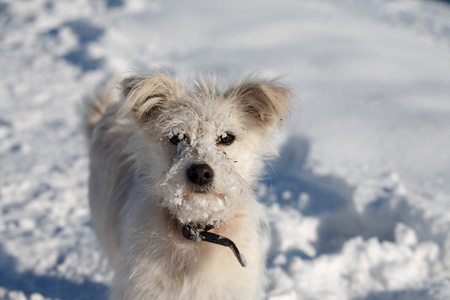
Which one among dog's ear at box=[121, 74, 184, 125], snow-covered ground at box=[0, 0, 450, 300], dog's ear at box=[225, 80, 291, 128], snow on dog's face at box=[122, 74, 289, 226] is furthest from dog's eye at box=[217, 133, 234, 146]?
snow-covered ground at box=[0, 0, 450, 300]

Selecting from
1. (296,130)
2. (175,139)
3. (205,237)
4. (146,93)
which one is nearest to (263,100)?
(175,139)

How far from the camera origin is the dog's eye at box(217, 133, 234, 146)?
2078 millimetres

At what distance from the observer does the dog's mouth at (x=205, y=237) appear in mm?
1977

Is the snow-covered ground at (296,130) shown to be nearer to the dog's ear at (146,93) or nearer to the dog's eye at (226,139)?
the dog's eye at (226,139)

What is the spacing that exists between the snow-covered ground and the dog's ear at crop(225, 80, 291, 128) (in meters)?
0.61

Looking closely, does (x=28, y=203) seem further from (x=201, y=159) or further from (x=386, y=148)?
(x=386, y=148)

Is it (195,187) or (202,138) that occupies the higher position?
(202,138)

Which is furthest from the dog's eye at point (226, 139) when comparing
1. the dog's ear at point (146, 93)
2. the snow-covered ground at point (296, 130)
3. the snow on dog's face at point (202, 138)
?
the snow-covered ground at point (296, 130)

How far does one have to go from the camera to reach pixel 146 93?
6.87ft

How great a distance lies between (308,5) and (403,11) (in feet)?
5.27

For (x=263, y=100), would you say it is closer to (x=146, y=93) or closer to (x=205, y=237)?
(x=146, y=93)

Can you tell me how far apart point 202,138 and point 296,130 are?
2.79 m

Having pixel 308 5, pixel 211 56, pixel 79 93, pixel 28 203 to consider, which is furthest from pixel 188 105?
pixel 308 5

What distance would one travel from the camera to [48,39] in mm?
6910
